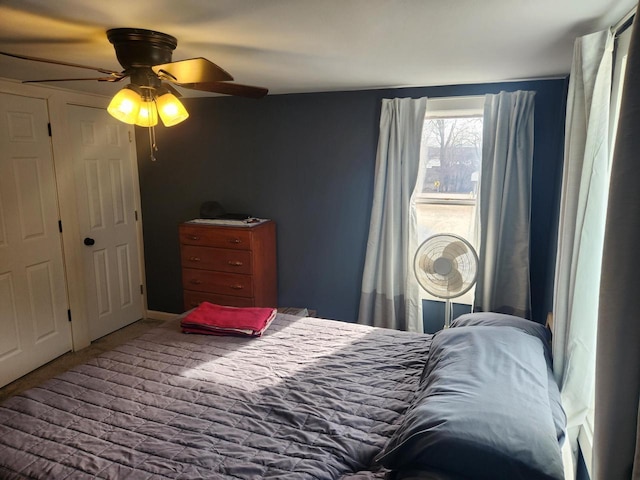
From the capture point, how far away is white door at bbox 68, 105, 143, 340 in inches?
141

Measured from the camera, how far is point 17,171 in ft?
9.91

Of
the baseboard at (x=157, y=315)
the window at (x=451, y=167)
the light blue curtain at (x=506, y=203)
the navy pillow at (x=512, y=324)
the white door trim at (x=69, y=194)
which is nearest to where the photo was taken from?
the navy pillow at (x=512, y=324)

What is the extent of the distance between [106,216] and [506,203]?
10.8ft

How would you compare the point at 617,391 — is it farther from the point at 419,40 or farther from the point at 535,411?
the point at 419,40

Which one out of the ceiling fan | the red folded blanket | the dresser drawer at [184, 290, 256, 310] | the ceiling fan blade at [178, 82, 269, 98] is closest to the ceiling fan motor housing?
the ceiling fan

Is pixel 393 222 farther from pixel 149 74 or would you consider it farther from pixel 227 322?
pixel 149 74

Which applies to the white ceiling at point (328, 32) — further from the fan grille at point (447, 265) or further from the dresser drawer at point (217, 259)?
the dresser drawer at point (217, 259)

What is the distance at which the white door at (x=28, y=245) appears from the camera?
9.70 feet

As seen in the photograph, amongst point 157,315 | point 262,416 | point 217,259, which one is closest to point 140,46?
point 262,416

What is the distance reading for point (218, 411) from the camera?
169 cm

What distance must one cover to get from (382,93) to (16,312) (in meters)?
3.12

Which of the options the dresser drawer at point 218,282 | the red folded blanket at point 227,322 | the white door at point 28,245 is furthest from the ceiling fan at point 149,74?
the dresser drawer at point 218,282

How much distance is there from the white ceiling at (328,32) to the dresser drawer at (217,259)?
1431 mm

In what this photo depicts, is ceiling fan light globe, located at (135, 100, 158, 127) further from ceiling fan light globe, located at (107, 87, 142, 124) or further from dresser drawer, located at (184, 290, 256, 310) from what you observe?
dresser drawer, located at (184, 290, 256, 310)
